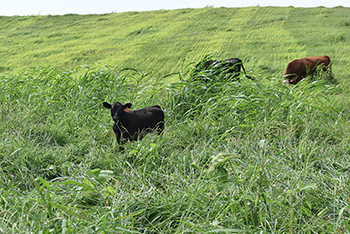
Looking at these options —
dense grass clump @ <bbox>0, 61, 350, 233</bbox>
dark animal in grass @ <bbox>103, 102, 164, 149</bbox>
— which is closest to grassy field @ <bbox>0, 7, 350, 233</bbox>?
dense grass clump @ <bbox>0, 61, 350, 233</bbox>

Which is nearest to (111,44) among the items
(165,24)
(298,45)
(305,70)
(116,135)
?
(165,24)

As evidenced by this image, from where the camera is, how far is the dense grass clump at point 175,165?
2.01 meters

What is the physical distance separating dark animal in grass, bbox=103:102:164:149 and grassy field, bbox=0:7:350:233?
0.17 m

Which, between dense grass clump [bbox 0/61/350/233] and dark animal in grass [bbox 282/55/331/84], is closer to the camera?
dense grass clump [bbox 0/61/350/233]

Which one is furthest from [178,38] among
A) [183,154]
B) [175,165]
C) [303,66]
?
[175,165]

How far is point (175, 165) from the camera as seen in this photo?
121 inches

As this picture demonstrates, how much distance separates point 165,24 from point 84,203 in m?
15.4

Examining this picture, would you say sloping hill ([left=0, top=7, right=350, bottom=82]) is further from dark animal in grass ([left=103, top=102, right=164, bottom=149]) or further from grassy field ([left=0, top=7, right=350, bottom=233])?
dark animal in grass ([left=103, top=102, right=164, bottom=149])

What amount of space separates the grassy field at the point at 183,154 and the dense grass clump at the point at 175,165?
0.02m

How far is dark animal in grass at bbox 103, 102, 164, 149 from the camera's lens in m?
3.32

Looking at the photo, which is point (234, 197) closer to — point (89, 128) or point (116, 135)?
point (116, 135)

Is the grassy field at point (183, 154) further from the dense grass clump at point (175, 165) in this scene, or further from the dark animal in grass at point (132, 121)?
the dark animal in grass at point (132, 121)

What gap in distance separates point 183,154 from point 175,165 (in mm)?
182

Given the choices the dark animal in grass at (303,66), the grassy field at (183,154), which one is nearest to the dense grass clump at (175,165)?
the grassy field at (183,154)
